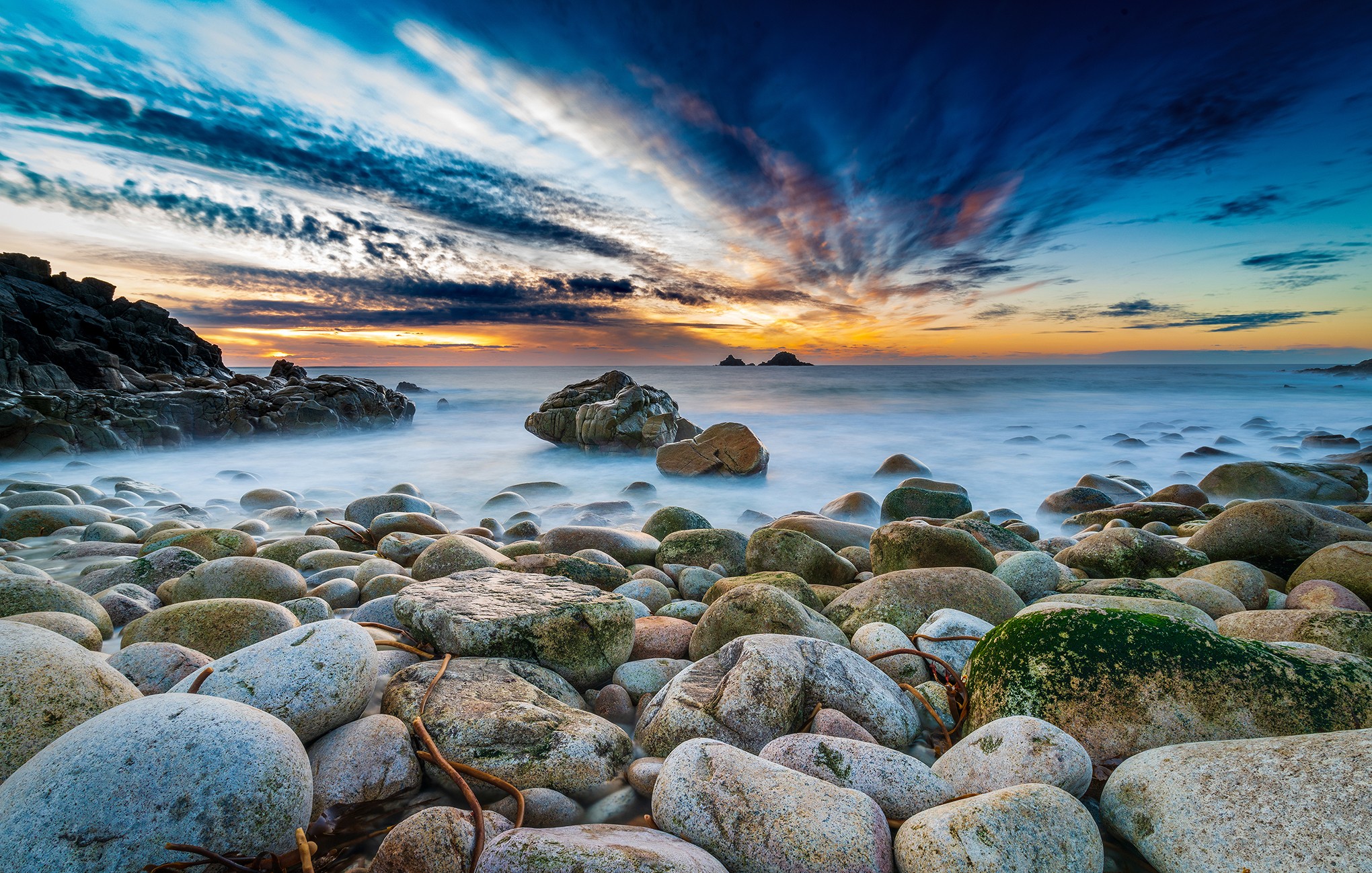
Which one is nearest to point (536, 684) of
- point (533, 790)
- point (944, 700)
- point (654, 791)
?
point (533, 790)

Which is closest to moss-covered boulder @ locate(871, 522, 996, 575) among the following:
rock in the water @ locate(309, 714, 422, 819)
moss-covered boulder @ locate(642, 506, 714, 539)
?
moss-covered boulder @ locate(642, 506, 714, 539)

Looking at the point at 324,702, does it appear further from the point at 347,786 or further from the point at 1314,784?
the point at 1314,784

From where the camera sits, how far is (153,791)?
4.57 ft

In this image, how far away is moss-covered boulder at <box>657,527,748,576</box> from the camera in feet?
17.5

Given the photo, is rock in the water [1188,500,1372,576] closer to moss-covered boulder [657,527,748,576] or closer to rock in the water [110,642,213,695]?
moss-covered boulder [657,527,748,576]

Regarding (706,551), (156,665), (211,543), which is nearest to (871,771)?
(156,665)

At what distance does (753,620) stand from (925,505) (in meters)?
5.86

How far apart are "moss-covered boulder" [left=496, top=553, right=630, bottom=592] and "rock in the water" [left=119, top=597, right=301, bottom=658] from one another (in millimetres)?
1480

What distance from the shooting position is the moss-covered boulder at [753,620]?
3.03 m

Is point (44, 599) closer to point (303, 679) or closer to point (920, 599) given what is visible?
point (303, 679)

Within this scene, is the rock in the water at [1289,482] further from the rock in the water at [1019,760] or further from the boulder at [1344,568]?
the rock in the water at [1019,760]

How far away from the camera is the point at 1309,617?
284 centimetres

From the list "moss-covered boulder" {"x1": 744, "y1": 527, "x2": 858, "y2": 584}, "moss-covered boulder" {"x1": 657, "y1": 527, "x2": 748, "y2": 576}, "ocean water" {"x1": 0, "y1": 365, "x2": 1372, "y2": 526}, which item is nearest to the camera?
"moss-covered boulder" {"x1": 744, "y1": 527, "x2": 858, "y2": 584}

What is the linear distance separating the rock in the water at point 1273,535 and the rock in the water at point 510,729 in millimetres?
5467
